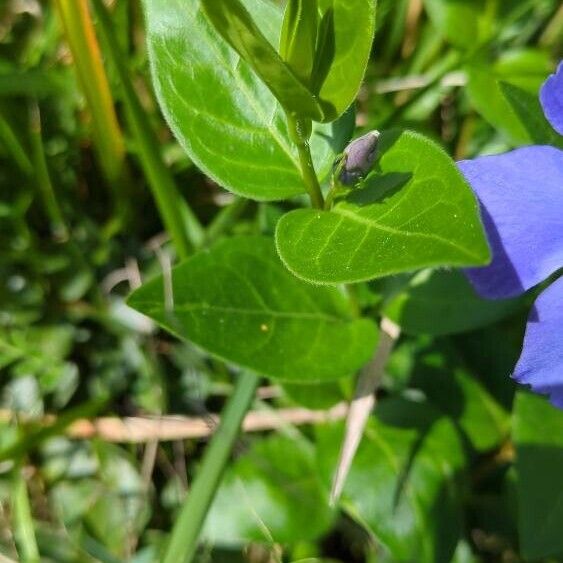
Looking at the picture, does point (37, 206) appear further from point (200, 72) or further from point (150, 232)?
point (200, 72)

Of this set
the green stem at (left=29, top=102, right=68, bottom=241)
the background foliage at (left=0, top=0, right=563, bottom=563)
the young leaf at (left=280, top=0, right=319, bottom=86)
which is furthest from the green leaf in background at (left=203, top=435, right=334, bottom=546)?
the young leaf at (left=280, top=0, right=319, bottom=86)

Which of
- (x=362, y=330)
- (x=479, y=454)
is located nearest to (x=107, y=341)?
(x=362, y=330)

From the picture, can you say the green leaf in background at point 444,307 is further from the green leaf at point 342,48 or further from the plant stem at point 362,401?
the green leaf at point 342,48

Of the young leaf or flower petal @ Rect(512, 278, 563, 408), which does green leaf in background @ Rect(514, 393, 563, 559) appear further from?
the young leaf

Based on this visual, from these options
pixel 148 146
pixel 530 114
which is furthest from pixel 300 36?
pixel 148 146

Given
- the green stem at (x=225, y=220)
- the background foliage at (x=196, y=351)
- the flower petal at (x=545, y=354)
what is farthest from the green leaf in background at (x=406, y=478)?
the flower petal at (x=545, y=354)

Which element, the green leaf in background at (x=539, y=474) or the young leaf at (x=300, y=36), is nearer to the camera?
the young leaf at (x=300, y=36)
